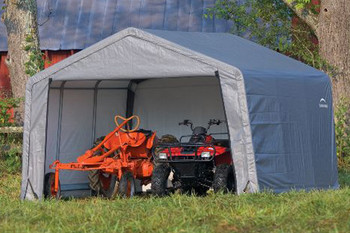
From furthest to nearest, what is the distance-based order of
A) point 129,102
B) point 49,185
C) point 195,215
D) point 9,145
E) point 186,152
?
1. point 9,145
2. point 129,102
3. point 49,185
4. point 186,152
5. point 195,215

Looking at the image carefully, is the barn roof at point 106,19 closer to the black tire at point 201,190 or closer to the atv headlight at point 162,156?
the black tire at point 201,190

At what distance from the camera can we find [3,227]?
31.4 ft

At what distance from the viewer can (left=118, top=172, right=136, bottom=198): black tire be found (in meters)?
13.2

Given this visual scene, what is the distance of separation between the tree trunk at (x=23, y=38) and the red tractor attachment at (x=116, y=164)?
4390 mm

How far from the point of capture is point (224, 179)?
12.7m

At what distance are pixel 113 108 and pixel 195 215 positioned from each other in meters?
6.30

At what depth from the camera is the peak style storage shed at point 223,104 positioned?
11891mm

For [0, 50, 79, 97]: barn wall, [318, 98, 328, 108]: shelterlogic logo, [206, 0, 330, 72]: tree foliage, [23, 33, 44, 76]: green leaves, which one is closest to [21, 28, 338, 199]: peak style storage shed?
[318, 98, 328, 108]: shelterlogic logo

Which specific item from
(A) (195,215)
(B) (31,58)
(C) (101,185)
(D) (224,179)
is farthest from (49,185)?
(B) (31,58)

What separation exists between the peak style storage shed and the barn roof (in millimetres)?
8382

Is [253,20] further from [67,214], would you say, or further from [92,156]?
[67,214]

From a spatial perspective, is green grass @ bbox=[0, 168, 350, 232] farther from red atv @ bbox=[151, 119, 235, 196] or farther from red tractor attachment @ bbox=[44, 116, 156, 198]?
red tractor attachment @ bbox=[44, 116, 156, 198]


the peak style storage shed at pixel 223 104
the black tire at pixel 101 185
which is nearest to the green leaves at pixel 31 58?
the peak style storage shed at pixel 223 104

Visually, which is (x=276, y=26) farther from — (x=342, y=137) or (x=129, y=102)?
(x=129, y=102)
